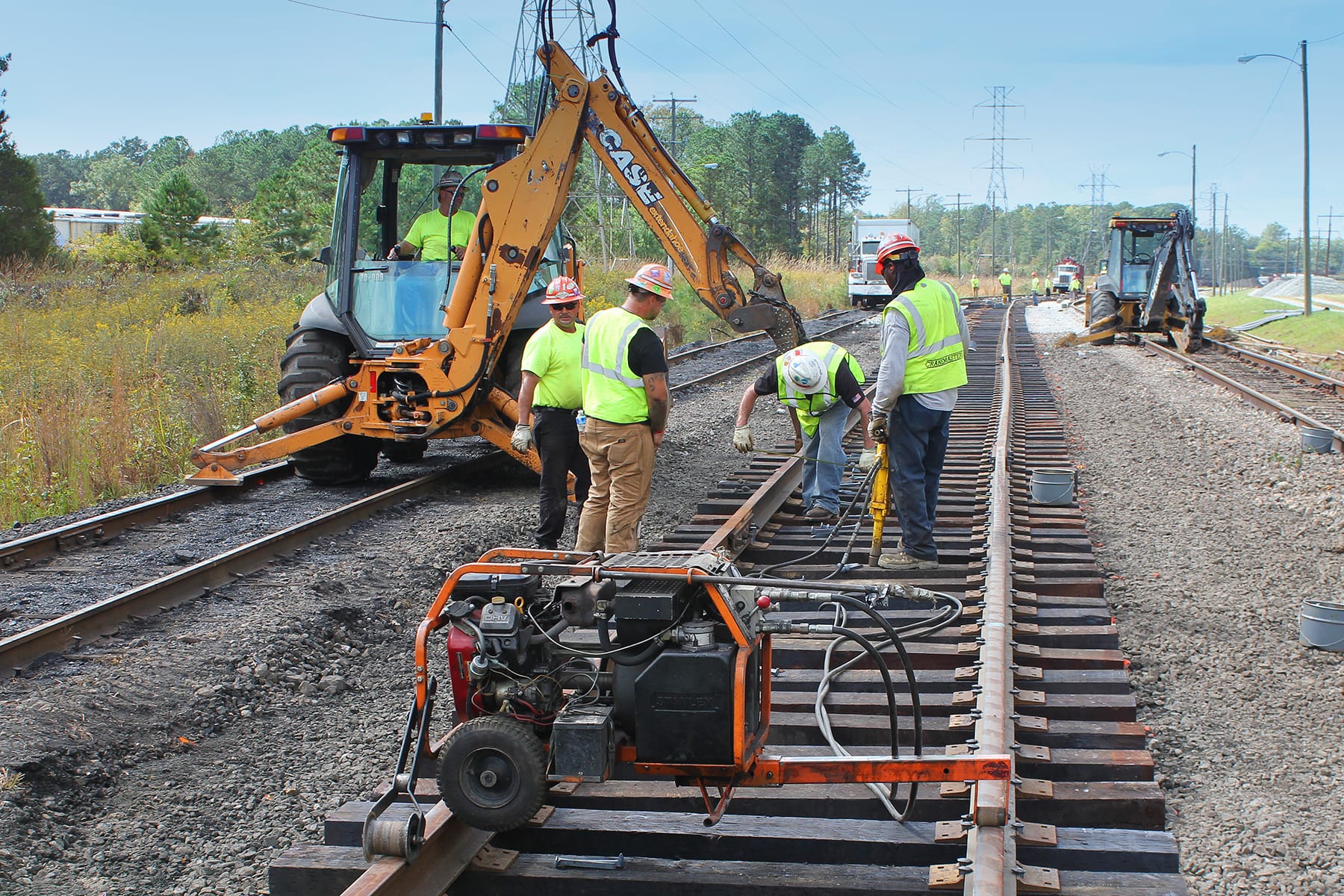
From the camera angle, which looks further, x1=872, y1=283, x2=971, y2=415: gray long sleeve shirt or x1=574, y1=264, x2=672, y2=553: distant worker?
x1=872, y1=283, x2=971, y2=415: gray long sleeve shirt

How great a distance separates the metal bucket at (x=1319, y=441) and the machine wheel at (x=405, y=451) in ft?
27.5

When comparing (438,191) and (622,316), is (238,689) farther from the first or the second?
(438,191)

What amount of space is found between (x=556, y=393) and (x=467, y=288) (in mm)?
2659

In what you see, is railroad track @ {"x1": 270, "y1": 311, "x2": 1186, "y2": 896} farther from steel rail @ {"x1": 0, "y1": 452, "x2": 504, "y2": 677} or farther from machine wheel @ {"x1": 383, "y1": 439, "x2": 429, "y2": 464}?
machine wheel @ {"x1": 383, "y1": 439, "x2": 429, "y2": 464}

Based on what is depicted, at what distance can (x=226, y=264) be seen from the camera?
31.7 metres

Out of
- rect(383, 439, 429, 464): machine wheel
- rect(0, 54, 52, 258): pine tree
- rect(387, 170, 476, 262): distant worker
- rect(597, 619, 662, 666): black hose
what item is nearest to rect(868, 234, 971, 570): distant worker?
rect(597, 619, 662, 666): black hose

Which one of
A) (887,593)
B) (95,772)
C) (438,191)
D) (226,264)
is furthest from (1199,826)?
(226,264)

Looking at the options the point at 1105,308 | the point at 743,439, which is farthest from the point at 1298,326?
the point at 743,439

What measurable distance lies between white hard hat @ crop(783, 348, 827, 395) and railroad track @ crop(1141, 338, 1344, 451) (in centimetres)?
627

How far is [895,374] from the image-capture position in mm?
6375

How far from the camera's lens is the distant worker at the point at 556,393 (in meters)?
7.06

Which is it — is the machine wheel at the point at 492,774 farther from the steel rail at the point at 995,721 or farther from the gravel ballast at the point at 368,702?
the steel rail at the point at 995,721

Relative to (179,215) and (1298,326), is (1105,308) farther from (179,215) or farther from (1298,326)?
(179,215)

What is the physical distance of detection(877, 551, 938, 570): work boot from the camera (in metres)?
6.43
